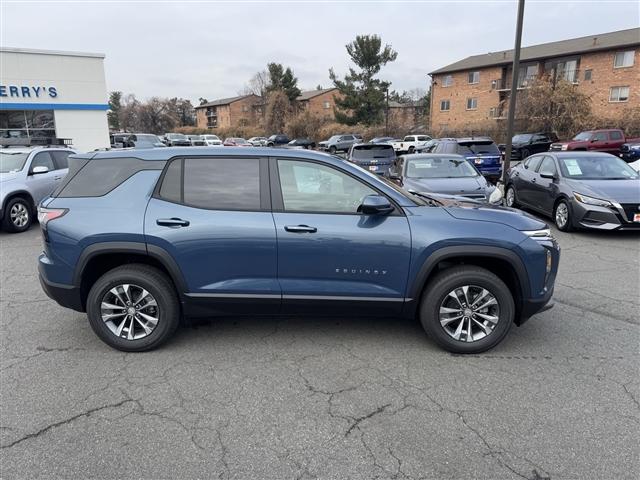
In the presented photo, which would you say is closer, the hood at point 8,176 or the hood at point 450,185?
the hood at point 450,185

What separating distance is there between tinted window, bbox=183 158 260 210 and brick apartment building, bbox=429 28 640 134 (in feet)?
118

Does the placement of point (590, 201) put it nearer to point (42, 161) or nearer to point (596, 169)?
point (596, 169)

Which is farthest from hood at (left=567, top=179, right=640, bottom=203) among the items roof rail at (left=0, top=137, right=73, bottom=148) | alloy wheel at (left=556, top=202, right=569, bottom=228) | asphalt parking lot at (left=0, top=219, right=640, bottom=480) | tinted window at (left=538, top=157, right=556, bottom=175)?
roof rail at (left=0, top=137, right=73, bottom=148)

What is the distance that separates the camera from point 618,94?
36.4 m

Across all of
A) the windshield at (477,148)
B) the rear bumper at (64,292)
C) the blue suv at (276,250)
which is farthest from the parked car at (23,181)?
the windshield at (477,148)

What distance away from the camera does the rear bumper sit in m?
3.71

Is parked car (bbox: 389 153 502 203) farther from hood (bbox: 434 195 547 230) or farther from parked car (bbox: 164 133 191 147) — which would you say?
parked car (bbox: 164 133 191 147)

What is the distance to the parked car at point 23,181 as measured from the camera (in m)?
8.61

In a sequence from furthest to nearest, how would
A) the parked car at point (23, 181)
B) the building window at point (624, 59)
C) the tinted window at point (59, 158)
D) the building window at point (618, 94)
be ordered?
the building window at point (618, 94), the building window at point (624, 59), the tinted window at point (59, 158), the parked car at point (23, 181)

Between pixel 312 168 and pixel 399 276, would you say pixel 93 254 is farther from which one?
pixel 399 276

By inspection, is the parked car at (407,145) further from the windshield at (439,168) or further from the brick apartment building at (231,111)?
the brick apartment building at (231,111)

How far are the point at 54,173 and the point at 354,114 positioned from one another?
4242 cm

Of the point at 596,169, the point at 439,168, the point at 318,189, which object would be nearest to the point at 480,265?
the point at 318,189

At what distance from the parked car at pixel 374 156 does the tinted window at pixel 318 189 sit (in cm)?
1003
